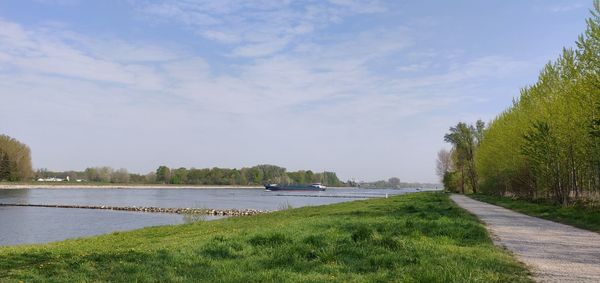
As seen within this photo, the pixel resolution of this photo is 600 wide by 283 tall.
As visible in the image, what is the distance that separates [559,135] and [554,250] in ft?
A: 72.2

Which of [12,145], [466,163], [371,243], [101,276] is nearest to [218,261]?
[101,276]

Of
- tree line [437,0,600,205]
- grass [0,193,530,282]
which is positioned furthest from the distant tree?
grass [0,193,530,282]

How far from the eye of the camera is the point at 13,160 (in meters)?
132

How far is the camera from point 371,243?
41.6ft

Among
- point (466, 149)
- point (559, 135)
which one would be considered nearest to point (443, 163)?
point (466, 149)

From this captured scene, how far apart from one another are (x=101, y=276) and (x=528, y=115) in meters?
37.4

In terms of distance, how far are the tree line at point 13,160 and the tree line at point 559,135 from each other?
415 feet

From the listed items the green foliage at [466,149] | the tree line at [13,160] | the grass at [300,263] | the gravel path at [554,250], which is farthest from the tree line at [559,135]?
the tree line at [13,160]

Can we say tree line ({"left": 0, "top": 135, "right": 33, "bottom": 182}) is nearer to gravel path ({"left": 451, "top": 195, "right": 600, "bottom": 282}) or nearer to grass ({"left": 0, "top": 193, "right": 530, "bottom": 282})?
grass ({"left": 0, "top": 193, "right": 530, "bottom": 282})

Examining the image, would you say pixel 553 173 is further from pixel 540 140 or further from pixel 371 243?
pixel 371 243

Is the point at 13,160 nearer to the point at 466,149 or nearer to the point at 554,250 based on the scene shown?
the point at 466,149

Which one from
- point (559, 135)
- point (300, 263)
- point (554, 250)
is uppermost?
point (559, 135)

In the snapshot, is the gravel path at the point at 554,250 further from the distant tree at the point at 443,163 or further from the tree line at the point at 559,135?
the distant tree at the point at 443,163

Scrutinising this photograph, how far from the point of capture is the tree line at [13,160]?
130625mm
